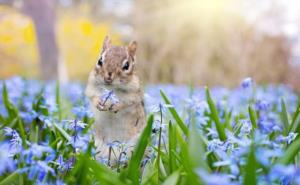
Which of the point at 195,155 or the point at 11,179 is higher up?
the point at 195,155

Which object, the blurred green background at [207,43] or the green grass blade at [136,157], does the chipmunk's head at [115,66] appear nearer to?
the green grass blade at [136,157]

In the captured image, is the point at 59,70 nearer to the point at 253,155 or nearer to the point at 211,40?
the point at 211,40

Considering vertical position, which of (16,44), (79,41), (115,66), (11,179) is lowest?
(11,179)

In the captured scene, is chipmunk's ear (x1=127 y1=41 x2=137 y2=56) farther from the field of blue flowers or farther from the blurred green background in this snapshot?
the blurred green background

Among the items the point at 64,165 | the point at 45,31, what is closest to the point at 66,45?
the point at 45,31

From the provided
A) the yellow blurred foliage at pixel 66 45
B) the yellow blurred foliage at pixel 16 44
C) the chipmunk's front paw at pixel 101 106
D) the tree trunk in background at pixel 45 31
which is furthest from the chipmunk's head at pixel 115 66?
the yellow blurred foliage at pixel 66 45

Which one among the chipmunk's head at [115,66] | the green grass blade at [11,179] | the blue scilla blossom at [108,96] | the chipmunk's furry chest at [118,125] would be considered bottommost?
the green grass blade at [11,179]

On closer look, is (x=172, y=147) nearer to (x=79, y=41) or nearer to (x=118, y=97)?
(x=118, y=97)

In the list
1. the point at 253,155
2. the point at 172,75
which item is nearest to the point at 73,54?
the point at 172,75

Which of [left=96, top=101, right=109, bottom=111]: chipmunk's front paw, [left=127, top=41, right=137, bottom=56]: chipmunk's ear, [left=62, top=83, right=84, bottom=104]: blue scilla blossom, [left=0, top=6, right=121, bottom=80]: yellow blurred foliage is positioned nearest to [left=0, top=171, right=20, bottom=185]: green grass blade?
[left=96, top=101, right=109, bottom=111]: chipmunk's front paw
